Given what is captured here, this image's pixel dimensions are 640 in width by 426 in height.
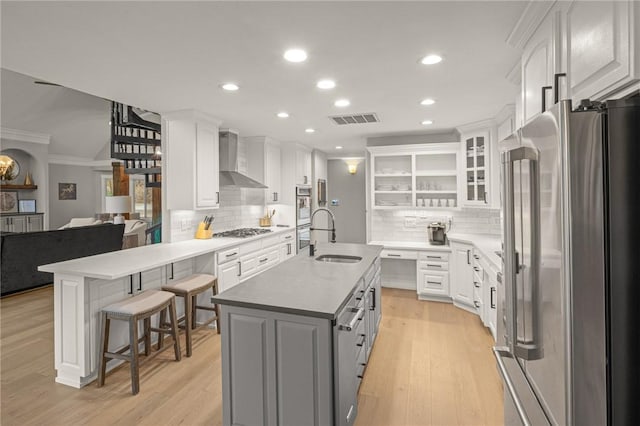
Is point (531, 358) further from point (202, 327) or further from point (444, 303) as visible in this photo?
point (444, 303)

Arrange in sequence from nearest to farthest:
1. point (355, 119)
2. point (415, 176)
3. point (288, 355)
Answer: point (288, 355) < point (355, 119) < point (415, 176)

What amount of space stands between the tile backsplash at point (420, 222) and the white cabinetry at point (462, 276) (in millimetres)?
661

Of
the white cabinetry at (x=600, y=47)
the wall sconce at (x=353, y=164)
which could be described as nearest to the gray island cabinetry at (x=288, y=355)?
the white cabinetry at (x=600, y=47)

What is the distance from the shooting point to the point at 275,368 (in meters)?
1.75

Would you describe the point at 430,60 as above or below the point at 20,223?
above

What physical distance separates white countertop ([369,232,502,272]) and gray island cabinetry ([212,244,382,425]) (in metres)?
1.75

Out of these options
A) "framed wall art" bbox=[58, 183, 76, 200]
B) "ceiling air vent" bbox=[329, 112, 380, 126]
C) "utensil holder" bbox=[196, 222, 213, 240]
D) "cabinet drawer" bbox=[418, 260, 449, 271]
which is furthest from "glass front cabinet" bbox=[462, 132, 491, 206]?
"framed wall art" bbox=[58, 183, 76, 200]

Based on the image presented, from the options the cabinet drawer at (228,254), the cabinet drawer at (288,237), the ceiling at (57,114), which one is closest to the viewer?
the cabinet drawer at (228,254)

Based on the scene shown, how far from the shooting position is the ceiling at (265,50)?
173 centimetres

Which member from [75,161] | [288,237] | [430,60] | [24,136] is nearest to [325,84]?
[430,60]

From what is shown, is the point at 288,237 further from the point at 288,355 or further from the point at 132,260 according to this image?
the point at 288,355

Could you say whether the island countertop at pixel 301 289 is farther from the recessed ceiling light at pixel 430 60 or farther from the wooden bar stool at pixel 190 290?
the recessed ceiling light at pixel 430 60

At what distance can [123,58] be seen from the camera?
2.27 metres

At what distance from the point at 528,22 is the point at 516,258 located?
1.33 meters
